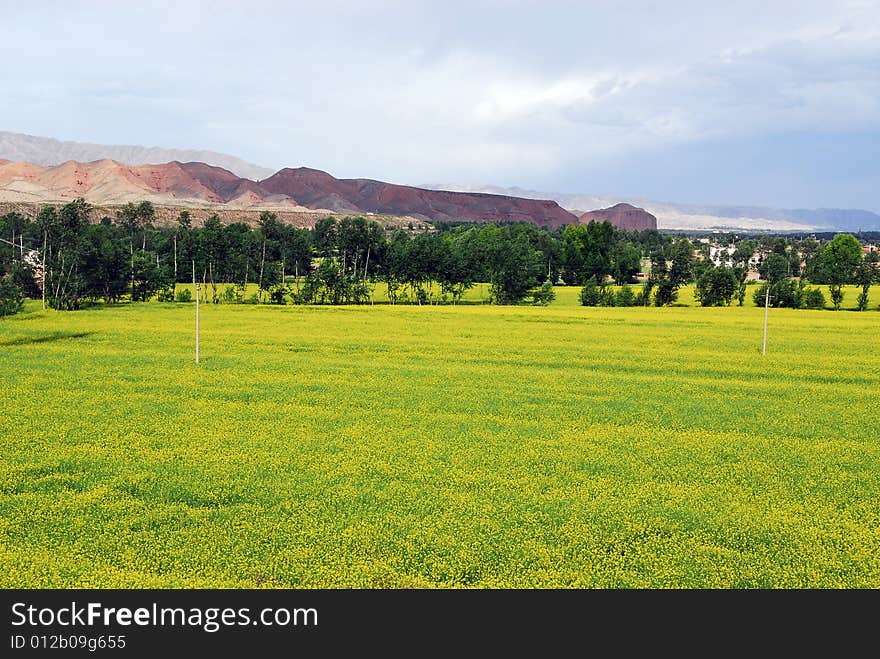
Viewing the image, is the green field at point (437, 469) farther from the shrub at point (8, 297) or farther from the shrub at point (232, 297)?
the shrub at point (232, 297)

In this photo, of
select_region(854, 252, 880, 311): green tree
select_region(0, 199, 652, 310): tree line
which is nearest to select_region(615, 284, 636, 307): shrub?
select_region(0, 199, 652, 310): tree line

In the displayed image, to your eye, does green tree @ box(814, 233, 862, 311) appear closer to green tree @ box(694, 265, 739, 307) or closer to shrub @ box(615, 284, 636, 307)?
green tree @ box(694, 265, 739, 307)

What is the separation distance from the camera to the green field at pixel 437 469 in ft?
42.4

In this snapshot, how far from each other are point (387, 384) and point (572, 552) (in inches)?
690

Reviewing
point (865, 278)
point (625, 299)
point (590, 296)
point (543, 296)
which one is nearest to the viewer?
point (865, 278)

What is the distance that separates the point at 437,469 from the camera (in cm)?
1848

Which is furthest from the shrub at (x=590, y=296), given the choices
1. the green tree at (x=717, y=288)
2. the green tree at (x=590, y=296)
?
the green tree at (x=717, y=288)

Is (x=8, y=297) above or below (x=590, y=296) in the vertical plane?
below

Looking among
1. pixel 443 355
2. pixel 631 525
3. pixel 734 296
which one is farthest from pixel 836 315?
pixel 631 525

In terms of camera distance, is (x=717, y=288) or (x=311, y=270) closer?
(x=717, y=288)

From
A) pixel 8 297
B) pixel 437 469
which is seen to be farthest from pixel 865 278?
pixel 8 297

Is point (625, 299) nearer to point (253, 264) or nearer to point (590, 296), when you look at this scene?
point (590, 296)

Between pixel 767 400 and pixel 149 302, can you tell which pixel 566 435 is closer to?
pixel 767 400

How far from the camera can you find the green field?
12.9 meters
